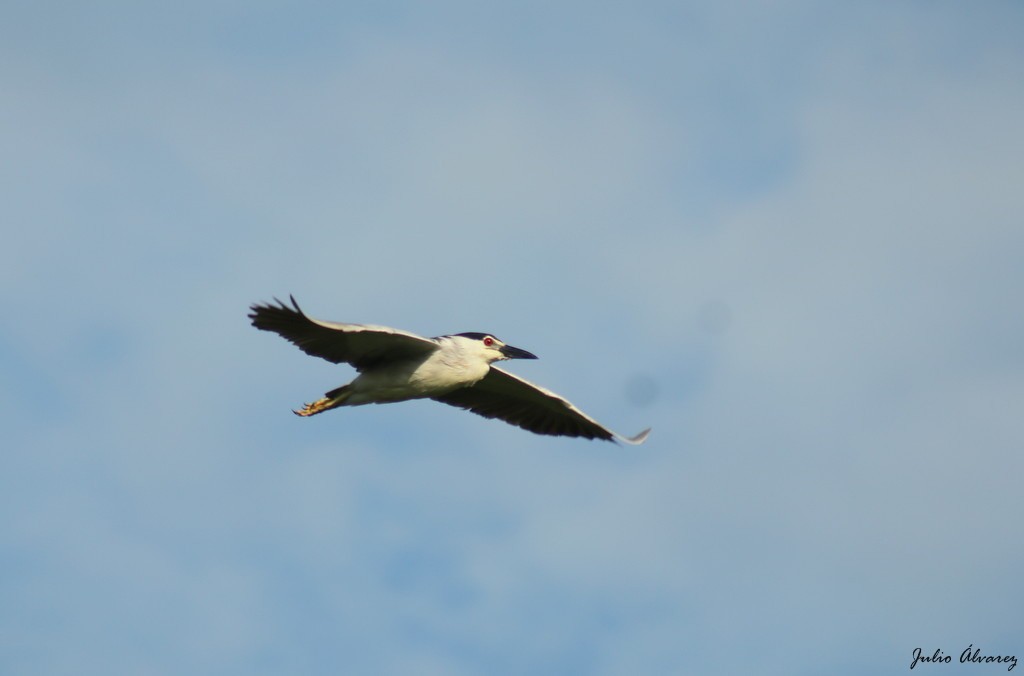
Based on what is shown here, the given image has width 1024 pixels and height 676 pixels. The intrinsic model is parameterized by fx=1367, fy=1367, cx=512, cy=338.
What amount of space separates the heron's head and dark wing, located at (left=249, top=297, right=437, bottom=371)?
1.10m

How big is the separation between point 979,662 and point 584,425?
6815 mm

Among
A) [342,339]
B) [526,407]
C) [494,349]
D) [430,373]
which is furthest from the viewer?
[526,407]

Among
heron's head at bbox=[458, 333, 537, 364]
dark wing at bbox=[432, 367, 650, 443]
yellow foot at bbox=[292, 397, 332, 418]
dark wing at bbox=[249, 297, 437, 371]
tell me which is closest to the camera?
dark wing at bbox=[249, 297, 437, 371]

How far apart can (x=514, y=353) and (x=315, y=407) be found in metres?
3.29

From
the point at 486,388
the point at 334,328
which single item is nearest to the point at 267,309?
the point at 334,328

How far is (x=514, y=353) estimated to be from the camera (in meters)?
20.9

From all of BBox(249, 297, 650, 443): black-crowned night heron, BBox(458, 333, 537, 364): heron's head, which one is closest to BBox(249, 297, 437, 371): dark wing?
BBox(249, 297, 650, 443): black-crowned night heron

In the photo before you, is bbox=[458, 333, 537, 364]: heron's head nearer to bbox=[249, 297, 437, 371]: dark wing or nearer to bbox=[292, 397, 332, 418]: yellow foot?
bbox=[249, 297, 437, 371]: dark wing

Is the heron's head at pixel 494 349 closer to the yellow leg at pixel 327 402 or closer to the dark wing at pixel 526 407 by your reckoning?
the dark wing at pixel 526 407

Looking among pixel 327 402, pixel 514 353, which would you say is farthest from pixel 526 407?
pixel 327 402

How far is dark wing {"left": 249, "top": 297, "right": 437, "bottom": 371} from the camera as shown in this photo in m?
17.7

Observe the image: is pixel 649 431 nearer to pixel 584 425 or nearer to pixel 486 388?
pixel 584 425

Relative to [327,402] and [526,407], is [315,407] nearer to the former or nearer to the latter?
[327,402]

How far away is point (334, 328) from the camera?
57.8 feet
